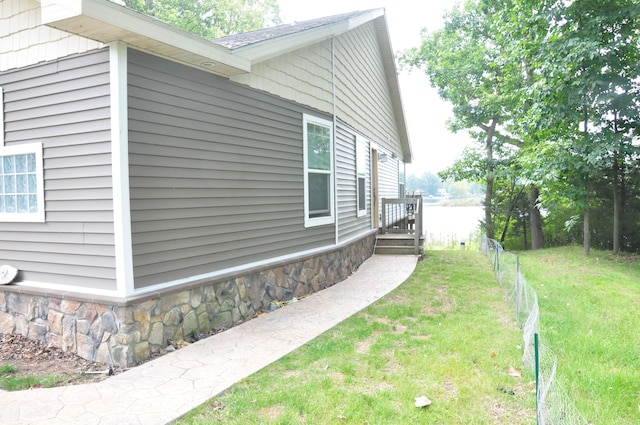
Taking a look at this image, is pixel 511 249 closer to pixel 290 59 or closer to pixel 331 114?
pixel 331 114

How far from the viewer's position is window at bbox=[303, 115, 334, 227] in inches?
261

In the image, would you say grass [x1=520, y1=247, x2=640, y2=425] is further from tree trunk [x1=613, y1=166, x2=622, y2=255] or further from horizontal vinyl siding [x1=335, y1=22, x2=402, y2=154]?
horizontal vinyl siding [x1=335, y1=22, x2=402, y2=154]

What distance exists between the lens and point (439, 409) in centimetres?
286

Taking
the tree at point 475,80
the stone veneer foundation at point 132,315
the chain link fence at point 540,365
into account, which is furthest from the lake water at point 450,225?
the stone veneer foundation at point 132,315

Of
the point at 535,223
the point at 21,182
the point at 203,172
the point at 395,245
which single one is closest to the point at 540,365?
the point at 203,172

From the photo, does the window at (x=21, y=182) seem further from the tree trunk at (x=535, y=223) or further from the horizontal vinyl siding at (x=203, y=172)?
the tree trunk at (x=535, y=223)

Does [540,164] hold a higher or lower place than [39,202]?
higher

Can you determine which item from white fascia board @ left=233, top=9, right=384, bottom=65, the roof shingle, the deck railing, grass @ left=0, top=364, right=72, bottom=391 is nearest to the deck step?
the deck railing

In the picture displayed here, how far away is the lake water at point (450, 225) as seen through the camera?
59.2 ft

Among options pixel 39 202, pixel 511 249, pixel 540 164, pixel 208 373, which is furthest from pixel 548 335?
pixel 511 249

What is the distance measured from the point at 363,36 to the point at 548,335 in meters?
7.99

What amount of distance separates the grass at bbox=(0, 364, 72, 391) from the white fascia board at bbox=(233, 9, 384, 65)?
3.49 m

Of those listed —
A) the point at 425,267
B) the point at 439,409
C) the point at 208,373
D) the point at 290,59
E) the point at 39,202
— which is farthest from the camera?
the point at 425,267

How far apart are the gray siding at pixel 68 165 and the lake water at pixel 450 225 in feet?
44.9
